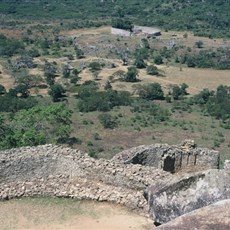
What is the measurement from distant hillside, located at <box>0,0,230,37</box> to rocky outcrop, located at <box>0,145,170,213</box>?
97.1 m

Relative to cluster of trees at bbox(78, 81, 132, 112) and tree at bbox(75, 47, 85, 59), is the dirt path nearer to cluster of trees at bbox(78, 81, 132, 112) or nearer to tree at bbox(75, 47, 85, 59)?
cluster of trees at bbox(78, 81, 132, 112)

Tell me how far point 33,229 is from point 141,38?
304ft

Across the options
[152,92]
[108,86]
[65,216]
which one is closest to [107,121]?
[152,92]

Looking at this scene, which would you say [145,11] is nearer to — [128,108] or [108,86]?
[108,86]

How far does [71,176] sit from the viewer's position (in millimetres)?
16891

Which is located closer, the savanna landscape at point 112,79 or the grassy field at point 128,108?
the savanna landscape at point 112,79

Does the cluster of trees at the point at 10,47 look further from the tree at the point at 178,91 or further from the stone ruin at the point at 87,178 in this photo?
the stone ruin at the point at 87,178

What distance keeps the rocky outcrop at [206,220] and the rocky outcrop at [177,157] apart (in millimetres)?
9213

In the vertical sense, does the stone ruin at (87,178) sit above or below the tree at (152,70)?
above

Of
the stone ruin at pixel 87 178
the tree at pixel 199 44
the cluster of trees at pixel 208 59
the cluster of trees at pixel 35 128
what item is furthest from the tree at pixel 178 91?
the stone ruin at pixel 87 178

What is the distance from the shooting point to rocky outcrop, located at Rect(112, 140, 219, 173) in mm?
19516

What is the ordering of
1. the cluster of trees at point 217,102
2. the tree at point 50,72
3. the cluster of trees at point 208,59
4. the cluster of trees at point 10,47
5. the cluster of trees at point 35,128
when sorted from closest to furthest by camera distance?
1. the cluster of trees at point 35,128
2. the cluster of trees at point 217,102
3. the tree at point 50,72
4. the cluster of trees at point 208,59
5. the cluster of trees at point 10,47

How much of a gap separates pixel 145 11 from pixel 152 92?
272 ft

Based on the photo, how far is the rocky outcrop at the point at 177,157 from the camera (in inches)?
768
